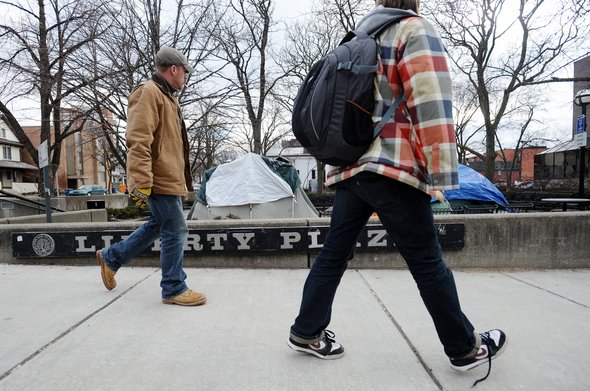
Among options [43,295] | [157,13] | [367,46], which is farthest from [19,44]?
[367,46]

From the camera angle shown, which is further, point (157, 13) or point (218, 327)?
point (157, 13)

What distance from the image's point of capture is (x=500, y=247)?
170 inches

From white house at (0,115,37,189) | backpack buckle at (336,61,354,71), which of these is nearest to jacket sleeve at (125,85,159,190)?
backpack buckle at (336,61,354,71)

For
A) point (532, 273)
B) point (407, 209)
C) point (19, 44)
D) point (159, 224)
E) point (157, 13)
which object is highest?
point (157, 13)

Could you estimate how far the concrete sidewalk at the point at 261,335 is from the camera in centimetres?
197

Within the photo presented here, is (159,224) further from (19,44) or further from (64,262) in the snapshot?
(19,44)

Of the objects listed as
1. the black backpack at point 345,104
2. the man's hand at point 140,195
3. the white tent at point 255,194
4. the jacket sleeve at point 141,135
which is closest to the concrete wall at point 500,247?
the man's hand at point 140,195

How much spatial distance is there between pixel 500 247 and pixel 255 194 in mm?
6070

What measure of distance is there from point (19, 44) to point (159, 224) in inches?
516

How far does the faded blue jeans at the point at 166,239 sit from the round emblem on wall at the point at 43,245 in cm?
166

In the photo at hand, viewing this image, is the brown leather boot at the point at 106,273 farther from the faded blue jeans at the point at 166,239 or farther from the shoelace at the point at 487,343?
the shoelace at the point at 487,343

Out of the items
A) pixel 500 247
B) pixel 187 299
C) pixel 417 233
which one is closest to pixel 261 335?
pixel 187 299

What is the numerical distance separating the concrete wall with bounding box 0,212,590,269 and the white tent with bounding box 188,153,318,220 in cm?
493

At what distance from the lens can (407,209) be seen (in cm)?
183
